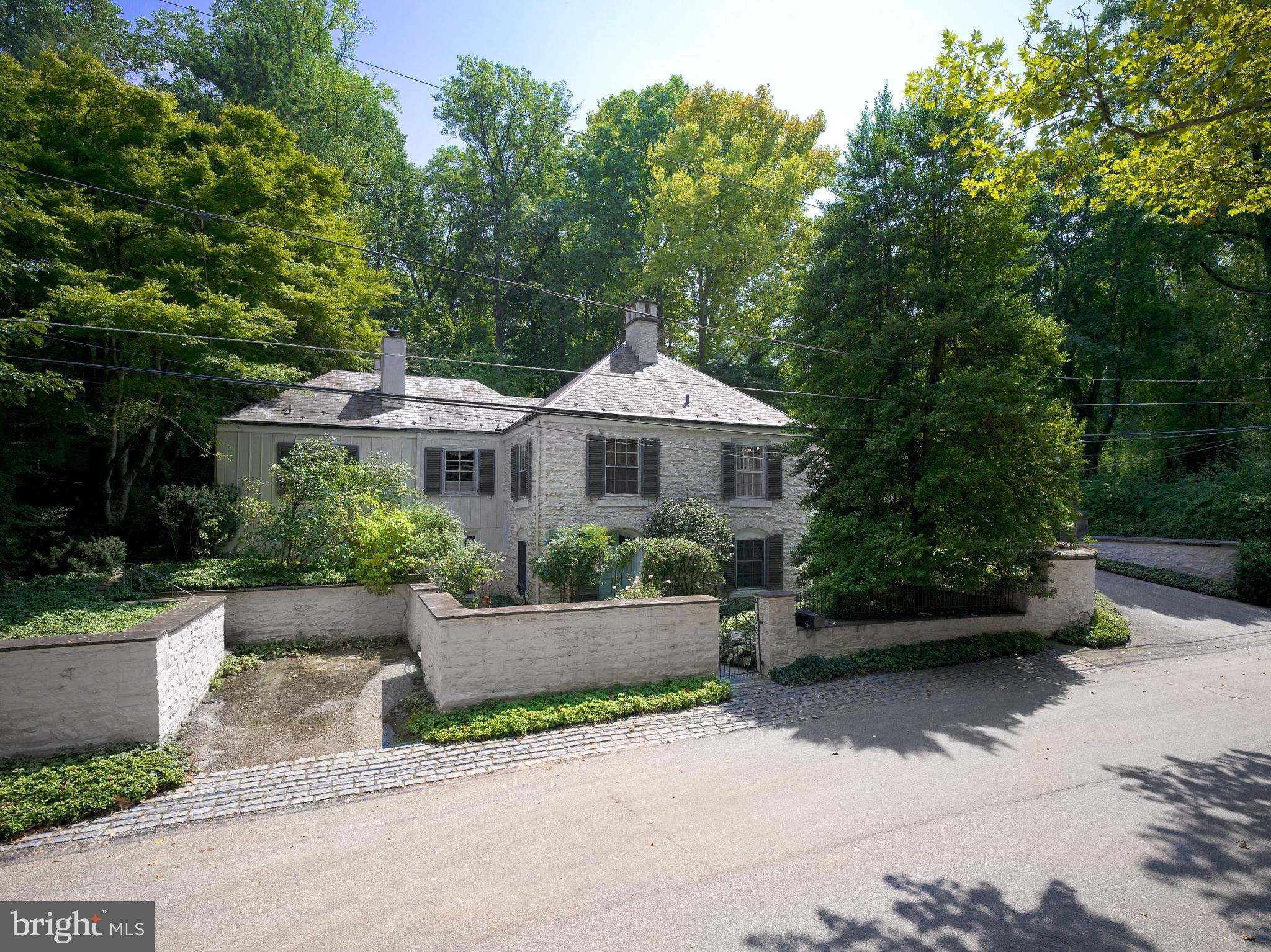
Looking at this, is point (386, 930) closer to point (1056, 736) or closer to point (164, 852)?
point (164, 852)

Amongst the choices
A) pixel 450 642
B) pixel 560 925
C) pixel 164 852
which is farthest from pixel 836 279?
pixel 164 852

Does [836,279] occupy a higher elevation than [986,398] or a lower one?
higher

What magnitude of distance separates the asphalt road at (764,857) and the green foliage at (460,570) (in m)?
5.92

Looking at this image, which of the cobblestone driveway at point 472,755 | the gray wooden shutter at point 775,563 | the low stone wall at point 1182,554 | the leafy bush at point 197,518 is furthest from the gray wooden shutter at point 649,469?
the low stone wall at point 1182,554

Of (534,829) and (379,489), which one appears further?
(379,489)

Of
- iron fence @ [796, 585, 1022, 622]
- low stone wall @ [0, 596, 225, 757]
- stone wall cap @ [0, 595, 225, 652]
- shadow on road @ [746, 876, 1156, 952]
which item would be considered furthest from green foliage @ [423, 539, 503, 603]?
shadow on road @ [746, 876, 1156, 952]

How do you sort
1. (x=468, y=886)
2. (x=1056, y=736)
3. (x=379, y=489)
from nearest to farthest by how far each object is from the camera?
(x=468, y=886), (x=1056, y=736), (x=379, y=489)

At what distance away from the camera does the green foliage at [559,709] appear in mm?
7684

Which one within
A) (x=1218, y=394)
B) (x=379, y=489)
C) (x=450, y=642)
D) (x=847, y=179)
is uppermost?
(x=847, y=179)

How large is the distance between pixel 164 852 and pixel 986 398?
1256cm

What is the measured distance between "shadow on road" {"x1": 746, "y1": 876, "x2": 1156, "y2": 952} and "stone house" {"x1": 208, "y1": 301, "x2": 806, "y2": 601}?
1130 cm

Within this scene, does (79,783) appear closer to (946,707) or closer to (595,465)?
(946,707)

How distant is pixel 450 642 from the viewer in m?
8.09

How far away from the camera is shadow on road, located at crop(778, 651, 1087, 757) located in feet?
25.0
